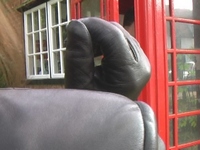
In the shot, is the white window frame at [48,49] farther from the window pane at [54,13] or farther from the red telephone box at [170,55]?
the red telephone box at [170,55]

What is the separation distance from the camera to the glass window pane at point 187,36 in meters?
1.84

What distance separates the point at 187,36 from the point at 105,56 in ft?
4.30

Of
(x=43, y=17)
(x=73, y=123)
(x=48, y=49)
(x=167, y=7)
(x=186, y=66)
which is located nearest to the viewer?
(x=73, y=123)

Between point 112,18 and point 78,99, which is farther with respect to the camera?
point 112,18

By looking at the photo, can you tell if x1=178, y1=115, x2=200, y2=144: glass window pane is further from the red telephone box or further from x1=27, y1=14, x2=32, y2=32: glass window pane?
x1=27, y1=14, x2=32, y2=32: glass window pane

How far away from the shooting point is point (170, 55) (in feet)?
5.82

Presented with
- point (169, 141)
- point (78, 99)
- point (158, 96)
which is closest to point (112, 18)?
point (158, 96)

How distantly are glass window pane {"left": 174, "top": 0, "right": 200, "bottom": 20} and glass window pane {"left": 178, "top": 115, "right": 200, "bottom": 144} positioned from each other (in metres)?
0.66

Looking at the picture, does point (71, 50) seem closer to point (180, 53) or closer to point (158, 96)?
point (158, 96)

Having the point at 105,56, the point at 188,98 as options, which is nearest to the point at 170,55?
the point at 188,98

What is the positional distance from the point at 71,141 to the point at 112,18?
1231 millimetres

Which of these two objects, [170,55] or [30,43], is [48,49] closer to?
[30,43]

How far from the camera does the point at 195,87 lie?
6.47 feet

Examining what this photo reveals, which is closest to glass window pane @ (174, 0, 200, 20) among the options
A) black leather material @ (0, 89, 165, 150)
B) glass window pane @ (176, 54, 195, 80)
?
glass window pane @ (176, 54, 195, 80)
